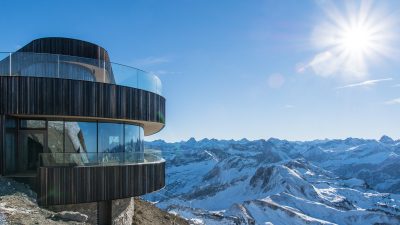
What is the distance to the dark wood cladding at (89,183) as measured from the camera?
1584 centimetres

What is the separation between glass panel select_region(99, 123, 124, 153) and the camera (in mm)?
18391

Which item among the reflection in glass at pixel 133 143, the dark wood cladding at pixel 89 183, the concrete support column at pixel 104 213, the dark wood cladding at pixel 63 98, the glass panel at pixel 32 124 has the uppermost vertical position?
the dark wood cladding at pixel 63 98

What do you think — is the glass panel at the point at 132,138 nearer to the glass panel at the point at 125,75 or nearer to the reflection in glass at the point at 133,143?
the reflection in glass at the point at 133,143

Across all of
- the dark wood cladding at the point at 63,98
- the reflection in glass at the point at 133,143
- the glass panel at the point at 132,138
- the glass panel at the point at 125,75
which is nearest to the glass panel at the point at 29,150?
the dark wood cladding at the point at 63,98

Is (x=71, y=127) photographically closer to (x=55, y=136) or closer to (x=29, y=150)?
(x=55, y=136)

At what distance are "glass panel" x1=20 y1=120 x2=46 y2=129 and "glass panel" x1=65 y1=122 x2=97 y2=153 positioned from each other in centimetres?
95

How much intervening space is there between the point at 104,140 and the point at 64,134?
1830mm

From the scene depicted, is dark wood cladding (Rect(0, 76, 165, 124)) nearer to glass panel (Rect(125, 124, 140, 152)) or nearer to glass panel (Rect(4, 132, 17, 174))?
glass panel (Rect(4, 132, 17, 174))

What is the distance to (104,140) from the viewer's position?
18.5m

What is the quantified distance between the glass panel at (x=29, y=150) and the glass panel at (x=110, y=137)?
2.51 meters

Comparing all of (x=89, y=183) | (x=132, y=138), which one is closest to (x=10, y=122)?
(x=89, y=183)

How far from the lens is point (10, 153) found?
1656cm

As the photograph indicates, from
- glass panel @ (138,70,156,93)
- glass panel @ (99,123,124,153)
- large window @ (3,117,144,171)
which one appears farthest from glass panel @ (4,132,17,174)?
glass panel @ (138,70,156,93)

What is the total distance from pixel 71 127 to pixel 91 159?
1698mm
